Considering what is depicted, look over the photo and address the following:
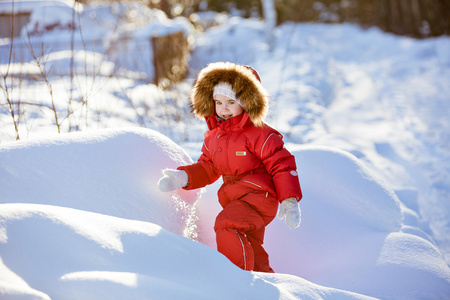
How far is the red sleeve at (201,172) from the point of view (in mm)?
1951

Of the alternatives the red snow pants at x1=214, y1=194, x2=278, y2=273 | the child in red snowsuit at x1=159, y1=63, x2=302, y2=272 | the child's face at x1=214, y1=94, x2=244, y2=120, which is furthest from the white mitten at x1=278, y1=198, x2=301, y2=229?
the child's face at x1=214, y1=94, x2=244, y2=120

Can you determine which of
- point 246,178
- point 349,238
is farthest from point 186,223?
point 349,238

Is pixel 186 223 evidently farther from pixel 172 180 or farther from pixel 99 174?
pixel 99 174

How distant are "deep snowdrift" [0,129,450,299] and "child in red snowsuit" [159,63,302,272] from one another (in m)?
0.17

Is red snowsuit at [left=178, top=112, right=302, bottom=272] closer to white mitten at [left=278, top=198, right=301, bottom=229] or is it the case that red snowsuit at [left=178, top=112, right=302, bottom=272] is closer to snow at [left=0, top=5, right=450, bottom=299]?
white mitten at [left=278, top=198, right=301, bottom=229]

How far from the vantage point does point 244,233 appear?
1.80 meters

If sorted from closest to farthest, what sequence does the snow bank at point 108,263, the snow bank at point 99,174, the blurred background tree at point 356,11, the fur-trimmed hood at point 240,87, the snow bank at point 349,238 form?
the snow bank at point 108,263, the snow bank at point 99,174, the snow bank at point 349,238, the fur-trimmed hood at point 240,87, the blurred background tree at point 356,11

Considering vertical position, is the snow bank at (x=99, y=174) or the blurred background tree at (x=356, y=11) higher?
the blurred background tree at (x=356, y=11)

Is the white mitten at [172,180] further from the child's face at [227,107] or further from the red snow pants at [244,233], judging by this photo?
the child's face at [227,107]

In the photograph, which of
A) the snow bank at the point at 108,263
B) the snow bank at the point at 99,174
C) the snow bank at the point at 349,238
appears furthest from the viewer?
the snow bank at the point at 349,238

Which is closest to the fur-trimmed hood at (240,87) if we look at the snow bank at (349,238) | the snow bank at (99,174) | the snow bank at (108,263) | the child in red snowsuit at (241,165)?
the child in red snowsuit at (241,165)

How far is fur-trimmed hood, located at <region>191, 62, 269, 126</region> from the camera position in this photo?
74.8 inches

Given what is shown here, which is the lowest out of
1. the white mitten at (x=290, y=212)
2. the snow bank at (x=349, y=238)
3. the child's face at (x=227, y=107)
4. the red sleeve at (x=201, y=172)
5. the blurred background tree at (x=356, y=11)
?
the snow bank at (x=349, y=238)

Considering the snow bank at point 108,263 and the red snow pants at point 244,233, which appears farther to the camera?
the red snow pants at point 244,233
